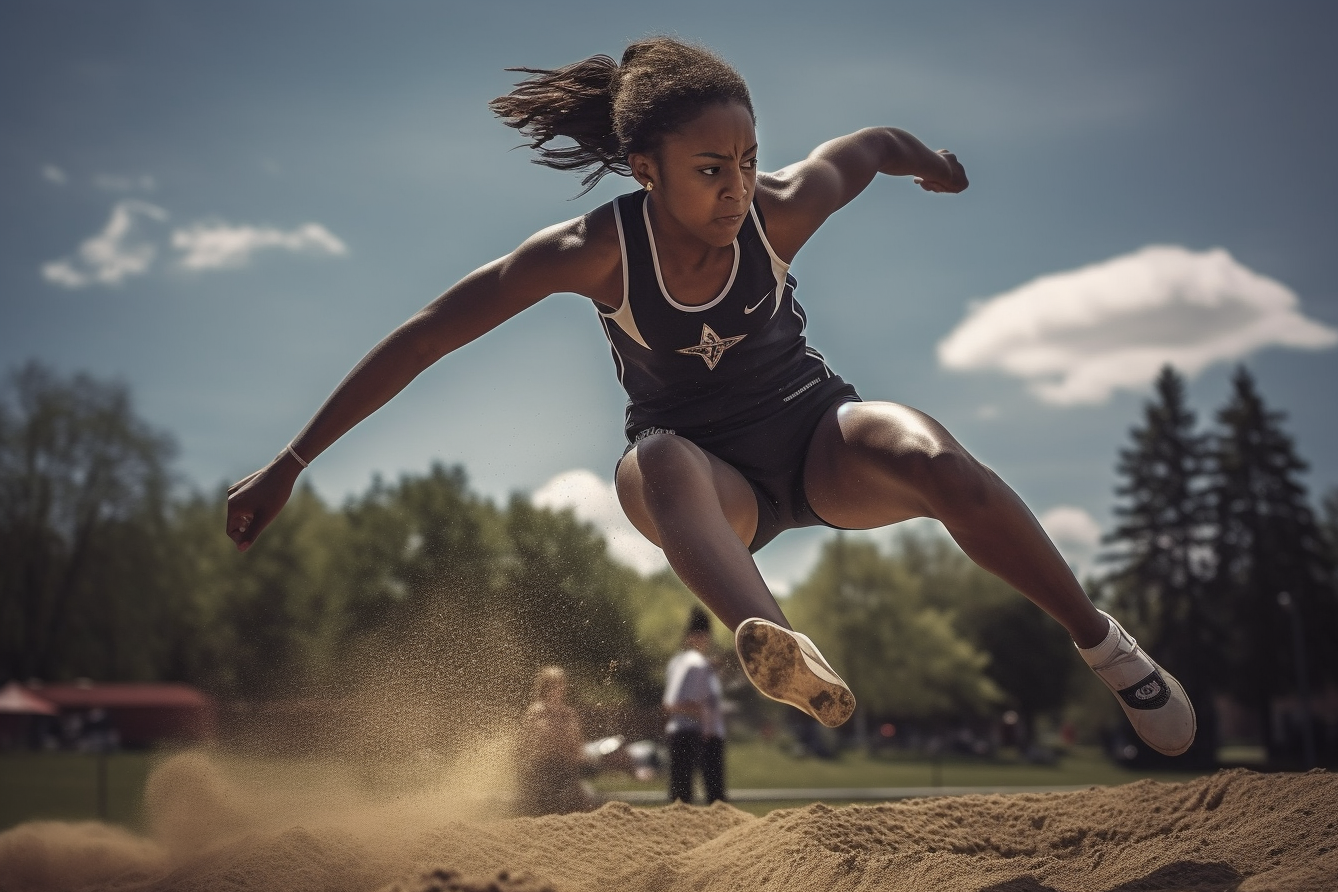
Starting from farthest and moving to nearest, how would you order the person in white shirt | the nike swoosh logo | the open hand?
the person in white shirt, the open hand, the nike swoosh logo

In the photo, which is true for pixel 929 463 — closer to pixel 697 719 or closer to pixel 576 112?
pixel 576 112

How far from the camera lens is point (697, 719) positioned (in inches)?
349

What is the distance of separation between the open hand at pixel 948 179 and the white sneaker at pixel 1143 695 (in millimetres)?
2040

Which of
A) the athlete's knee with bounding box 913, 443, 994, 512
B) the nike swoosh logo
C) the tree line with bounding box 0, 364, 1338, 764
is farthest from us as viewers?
the tree line with bounding box 0, 364, 1338, 764

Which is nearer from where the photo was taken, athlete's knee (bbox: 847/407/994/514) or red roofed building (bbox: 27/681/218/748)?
athlete's knee (bbox: 847/407/994/514)

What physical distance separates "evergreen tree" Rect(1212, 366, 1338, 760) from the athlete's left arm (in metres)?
42.9

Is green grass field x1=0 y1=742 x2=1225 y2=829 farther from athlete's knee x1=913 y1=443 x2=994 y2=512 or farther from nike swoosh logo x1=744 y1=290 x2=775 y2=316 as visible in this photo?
athlete's knee x1=913 y1=443 x2=994 y2=512

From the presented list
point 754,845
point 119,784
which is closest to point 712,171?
point 754,845

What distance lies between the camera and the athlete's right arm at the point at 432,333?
137 inches

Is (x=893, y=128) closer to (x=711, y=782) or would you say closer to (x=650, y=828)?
(x=650, y=828)

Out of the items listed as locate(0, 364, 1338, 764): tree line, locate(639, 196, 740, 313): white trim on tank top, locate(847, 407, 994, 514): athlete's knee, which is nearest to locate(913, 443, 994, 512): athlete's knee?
locate(847, 407, 994, 514): athlete's knee

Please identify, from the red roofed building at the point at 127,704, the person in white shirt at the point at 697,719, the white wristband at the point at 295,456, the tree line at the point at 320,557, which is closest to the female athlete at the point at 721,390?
the white wristband at the point at 295,456

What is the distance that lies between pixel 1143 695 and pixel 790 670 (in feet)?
4.42

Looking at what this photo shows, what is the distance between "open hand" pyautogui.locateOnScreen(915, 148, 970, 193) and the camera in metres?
4.70
